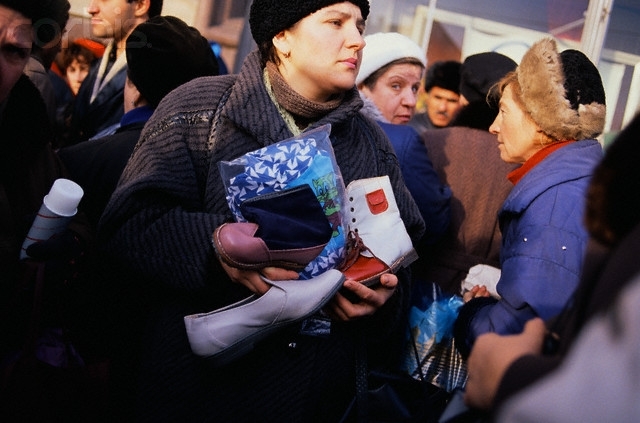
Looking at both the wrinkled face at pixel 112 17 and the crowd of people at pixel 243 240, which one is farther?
the wrinkled face at pixel 112 17

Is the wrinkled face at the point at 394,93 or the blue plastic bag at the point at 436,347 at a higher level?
the wrinkled face at the point at 394,93

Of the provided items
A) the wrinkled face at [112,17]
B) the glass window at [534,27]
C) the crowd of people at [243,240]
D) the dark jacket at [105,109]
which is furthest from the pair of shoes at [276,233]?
the glass window at [534,27]

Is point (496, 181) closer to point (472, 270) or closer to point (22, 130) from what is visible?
point (472, 270)

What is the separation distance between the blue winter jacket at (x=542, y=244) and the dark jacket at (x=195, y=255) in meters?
0.55

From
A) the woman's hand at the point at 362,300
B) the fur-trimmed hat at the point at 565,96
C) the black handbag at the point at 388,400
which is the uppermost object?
the fur-trimmed hat at the point at 565,96

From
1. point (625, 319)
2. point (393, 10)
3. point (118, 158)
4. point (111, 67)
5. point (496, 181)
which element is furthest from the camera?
point (393, 10)

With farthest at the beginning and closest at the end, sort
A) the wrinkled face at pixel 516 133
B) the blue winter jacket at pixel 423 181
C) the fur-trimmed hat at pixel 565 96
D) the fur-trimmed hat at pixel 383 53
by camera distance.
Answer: the fur-trimmed hat at pixel 383 53 → the blue winter jacket at pixel 423 181 → the wrinkled face at pixel 516 133 → the fur-trimmed hat at pixel 565 96

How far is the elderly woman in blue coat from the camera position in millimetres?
2152

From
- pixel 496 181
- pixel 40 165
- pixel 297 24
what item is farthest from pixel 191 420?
pixel 496 181

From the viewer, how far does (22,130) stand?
2.28 metres

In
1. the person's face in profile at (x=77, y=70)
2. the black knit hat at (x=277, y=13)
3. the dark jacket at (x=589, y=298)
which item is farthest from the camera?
the person's face in profile at (x=77, y=70)

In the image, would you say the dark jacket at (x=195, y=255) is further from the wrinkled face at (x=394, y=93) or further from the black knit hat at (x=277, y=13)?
the wrinkled face at (x=394, y=93)

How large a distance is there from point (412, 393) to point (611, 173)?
1.56m

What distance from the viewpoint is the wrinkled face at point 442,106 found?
531 cm
